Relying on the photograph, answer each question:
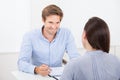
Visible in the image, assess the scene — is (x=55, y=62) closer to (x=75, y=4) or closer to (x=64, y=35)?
(x=64, y=35)

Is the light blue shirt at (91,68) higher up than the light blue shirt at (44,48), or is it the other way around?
the light blue shirt at (91,68)

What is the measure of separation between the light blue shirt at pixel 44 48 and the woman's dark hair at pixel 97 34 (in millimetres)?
1112

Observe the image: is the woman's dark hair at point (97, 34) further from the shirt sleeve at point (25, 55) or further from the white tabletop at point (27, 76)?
the shirt sleeve at point (25, 55)

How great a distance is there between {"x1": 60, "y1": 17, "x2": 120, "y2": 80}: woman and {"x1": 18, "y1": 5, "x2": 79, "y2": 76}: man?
3.26 ft

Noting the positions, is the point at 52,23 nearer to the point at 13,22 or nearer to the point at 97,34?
the point at 13,22

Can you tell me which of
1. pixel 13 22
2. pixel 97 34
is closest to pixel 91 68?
pixel 97 34

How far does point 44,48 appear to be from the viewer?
8.37 ft

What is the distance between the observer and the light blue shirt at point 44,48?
8.16 feet

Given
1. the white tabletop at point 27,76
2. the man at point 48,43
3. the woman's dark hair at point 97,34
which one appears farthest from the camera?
the man at point 48,43

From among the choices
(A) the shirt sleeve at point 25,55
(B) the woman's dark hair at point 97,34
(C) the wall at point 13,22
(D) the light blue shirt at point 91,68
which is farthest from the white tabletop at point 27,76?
(C) the wall at point 13,22

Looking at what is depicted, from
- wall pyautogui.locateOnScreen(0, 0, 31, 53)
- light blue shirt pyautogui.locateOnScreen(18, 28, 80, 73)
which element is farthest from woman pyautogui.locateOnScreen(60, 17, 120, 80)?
wall pyautogui.locateOnScreen(0, 0, 31, 53)

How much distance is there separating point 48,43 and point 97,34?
1.19 meters

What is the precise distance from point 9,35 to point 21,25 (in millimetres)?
206

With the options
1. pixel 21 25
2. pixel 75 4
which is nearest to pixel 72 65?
pixel 21 25
